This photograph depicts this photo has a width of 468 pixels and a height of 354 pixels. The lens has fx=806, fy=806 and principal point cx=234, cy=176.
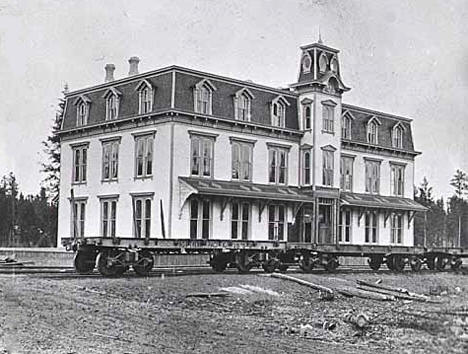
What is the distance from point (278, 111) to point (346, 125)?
20.4ft

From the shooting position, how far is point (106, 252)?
82.6 feet

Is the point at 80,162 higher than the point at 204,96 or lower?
lower

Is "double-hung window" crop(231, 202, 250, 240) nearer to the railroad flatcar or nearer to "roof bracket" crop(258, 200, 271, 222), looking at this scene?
the railroad flatcar

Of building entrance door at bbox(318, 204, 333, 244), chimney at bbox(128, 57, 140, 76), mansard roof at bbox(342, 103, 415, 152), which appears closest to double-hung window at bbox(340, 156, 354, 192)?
mansard roof at bbox(342, 103, 415, 152)

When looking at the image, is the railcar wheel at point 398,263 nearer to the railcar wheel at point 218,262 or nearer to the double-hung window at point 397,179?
the railcar wheel at point 218,262

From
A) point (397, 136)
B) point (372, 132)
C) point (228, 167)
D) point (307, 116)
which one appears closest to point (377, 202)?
point (372, 132)

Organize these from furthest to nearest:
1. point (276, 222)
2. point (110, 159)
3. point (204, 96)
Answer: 1. point (276, 222)
2. point (110, 159)
3. point (204, 96)

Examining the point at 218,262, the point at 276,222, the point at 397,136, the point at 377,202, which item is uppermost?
the point at 397,136

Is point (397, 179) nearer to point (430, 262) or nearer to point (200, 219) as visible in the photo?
point (430, 262)

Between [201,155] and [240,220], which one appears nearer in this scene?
[201,155]

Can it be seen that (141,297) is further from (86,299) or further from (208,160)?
(208,160)

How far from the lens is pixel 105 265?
24.9 m

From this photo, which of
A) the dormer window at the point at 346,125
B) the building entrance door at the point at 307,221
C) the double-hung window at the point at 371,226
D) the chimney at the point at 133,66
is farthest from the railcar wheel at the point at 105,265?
the double-hung window at the point at 371,226

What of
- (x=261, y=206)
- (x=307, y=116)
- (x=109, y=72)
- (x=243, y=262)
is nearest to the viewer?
(x=243, y=262)
